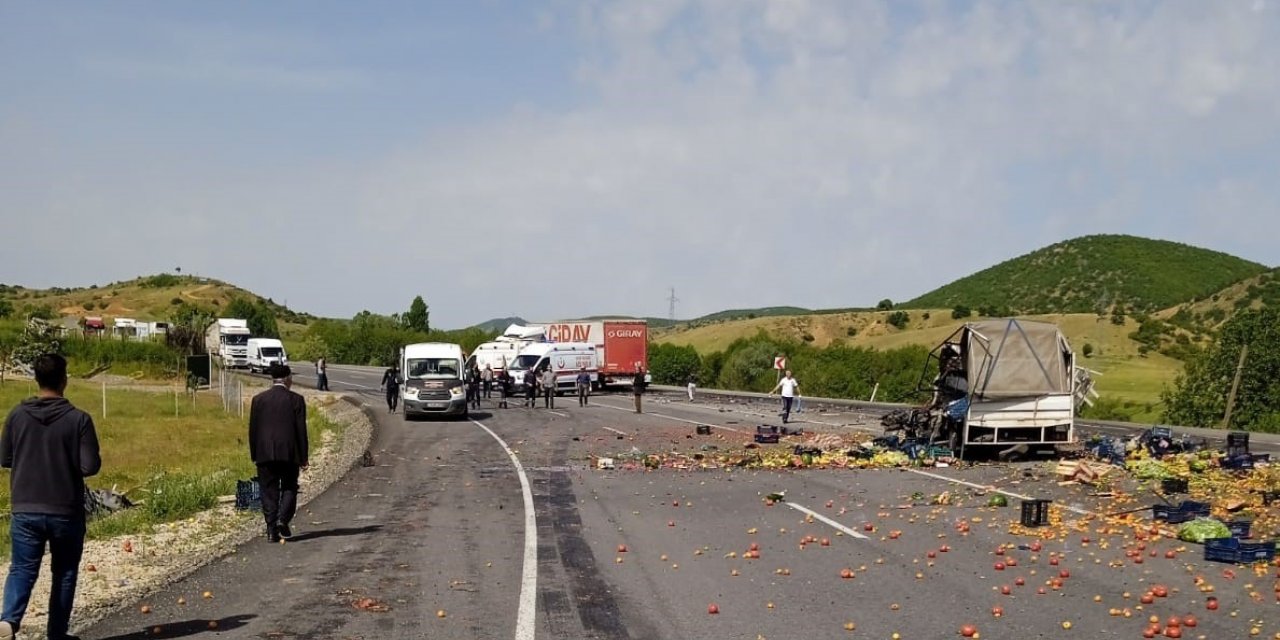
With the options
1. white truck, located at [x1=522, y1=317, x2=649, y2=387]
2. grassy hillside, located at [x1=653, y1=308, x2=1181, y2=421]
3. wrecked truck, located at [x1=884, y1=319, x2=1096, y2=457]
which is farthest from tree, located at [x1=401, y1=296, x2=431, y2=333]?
wrecked truck, located at [x1=884, y1=319, x2=1096, y2=457]

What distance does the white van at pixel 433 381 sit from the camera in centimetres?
3931

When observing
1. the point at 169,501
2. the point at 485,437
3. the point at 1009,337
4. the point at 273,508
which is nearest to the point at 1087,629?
the point at 273,508

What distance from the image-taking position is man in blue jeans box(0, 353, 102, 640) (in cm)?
805

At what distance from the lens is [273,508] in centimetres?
1341

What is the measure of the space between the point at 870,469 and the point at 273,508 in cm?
1274

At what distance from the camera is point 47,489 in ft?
26.5

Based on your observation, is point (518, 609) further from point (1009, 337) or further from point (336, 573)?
point (1009, 337)

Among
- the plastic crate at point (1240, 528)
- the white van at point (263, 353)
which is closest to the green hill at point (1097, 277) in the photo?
the white van at point (263, 353)

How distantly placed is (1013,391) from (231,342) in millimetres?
72219

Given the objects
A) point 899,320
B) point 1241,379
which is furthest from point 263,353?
point 899,320

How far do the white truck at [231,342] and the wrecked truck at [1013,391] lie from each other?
69086mm

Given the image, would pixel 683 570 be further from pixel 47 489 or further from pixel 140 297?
pixel 140 297

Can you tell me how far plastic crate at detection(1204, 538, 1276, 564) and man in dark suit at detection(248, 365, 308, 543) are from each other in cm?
976

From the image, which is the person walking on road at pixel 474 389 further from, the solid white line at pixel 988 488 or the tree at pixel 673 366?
the tree at pixel 673 366
